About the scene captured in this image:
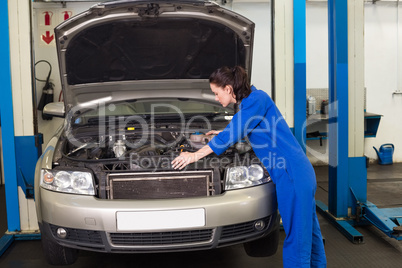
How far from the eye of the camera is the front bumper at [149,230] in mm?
2137

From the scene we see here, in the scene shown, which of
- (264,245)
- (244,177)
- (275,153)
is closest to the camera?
(275,153)

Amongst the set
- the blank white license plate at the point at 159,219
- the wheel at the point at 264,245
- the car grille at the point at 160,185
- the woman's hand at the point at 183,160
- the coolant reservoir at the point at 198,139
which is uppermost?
the coolant reservoir at the point at 198,139

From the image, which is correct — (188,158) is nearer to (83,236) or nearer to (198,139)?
(198,139)

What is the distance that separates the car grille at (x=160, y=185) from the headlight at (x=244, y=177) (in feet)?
0.37

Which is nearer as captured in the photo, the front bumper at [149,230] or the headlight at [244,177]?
the front bumper at [149,230]

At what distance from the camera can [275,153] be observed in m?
2.24

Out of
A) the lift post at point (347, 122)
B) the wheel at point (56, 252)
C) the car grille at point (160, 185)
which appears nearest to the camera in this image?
the car grille at point (160, 185)

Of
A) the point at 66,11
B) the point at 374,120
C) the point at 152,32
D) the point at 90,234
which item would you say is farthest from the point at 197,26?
the point at 374,120

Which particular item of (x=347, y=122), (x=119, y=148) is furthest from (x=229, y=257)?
(x=347, y=122)

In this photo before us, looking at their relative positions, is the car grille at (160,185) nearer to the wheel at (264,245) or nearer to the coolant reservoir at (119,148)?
the coolant reservoir at (119,148)

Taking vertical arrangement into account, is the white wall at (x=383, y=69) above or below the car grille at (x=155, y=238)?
above

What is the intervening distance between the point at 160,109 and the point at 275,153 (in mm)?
1343

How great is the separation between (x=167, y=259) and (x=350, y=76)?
7.09ft

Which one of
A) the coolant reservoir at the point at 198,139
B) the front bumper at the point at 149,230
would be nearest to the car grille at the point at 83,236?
the front bumper at the point at 149,230
